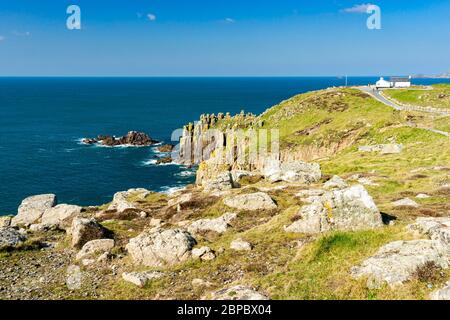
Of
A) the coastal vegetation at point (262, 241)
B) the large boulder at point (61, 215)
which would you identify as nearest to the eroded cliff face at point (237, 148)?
the coastal vegetation at point (262, 241)

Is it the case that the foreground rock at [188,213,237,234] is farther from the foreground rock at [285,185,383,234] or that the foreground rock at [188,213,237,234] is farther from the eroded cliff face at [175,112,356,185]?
the eroded cliff face at [175,112,356,185]

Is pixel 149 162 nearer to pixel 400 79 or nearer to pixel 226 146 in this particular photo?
pixel 226 146

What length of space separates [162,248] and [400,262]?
14144mm

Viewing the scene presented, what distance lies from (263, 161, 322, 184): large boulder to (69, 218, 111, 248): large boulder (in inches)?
955

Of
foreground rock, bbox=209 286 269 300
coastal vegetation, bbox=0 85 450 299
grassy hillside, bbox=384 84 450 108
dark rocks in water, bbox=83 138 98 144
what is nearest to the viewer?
foreground rock, bbox=209 286 269 300

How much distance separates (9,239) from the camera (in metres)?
30.1

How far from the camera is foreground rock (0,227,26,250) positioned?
29.2 metres

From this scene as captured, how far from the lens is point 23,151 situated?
128125mm

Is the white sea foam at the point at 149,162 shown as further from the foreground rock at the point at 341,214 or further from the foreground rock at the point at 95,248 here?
the foreground rock at the point at 341,214

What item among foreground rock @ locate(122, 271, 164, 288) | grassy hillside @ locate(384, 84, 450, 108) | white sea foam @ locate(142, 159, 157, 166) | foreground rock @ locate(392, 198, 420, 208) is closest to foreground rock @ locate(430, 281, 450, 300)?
foreground rock @ locate(122, 271, 164, 288)

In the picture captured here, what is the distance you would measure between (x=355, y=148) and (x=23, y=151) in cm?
10531

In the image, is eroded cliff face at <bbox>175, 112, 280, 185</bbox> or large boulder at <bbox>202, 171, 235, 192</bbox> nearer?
large boulder at <bbox>202, 171, 235, 192</bbox>

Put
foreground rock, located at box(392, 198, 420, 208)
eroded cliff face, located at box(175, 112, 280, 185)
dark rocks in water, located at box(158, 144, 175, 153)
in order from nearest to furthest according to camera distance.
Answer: foreground rock, located at box(392, 198, 420, 208) < eroded cliff face, located at box(175, 112, 280, 185) < dark rocks in water, located at box(158, 144, 175, 153)

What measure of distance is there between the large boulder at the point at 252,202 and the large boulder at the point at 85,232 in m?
11.3
